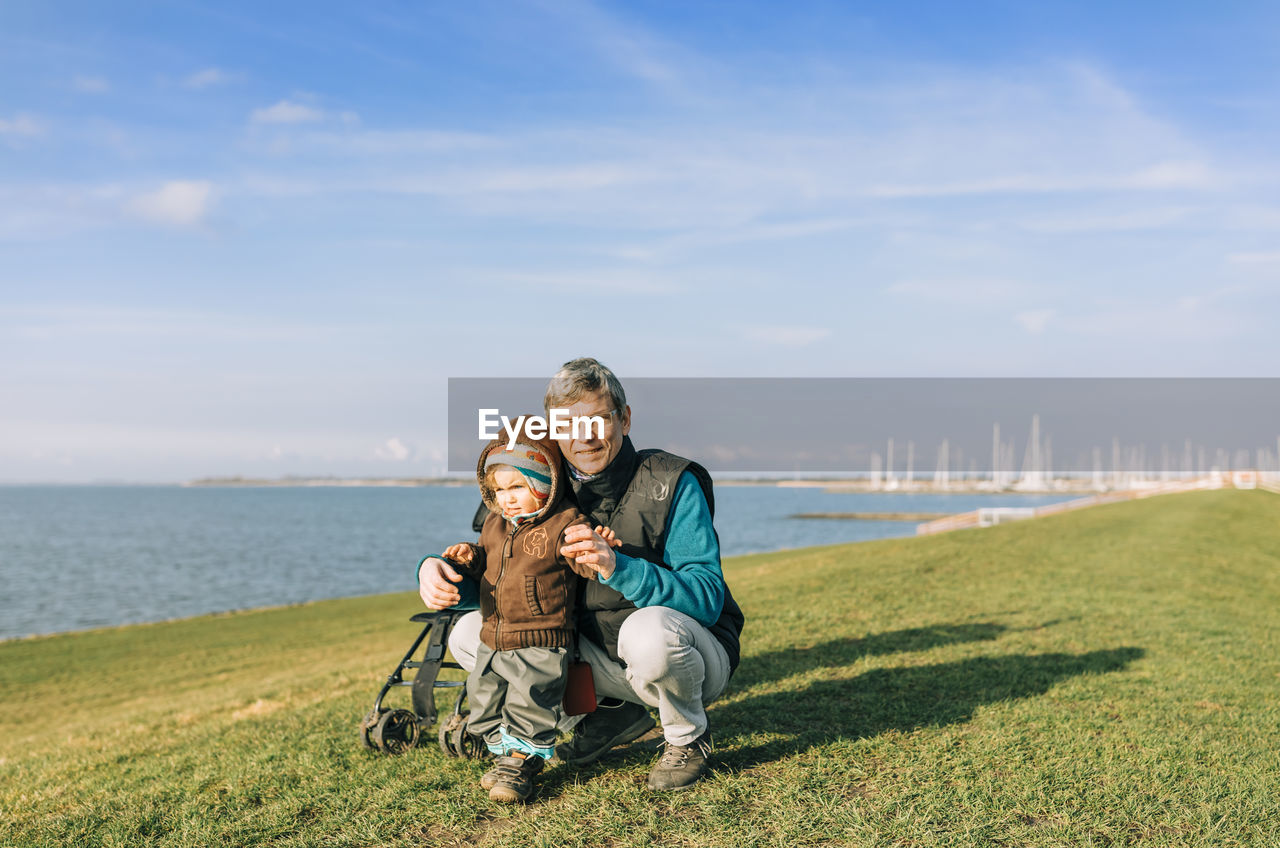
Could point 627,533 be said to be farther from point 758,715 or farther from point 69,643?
point 69,643

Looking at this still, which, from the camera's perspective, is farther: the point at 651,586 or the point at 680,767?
the point at 680,767

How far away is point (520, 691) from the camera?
12.1 feet

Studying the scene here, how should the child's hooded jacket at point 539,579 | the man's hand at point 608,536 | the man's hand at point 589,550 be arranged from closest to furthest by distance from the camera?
the man's hand at point 589,550, the man's hand at point 608,536, the child's hooded jacket at point 539,579

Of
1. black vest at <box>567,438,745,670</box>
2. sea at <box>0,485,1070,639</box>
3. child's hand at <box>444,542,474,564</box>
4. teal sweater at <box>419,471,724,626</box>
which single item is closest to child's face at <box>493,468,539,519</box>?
black vest at <box>567,438,745,670</box>

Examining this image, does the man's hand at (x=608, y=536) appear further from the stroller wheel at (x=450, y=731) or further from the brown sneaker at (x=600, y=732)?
the stroller wheel at (x=450, y=731)

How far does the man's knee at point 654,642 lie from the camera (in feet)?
11.6

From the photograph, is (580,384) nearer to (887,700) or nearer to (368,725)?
(368,725)

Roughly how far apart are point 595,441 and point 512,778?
148 centimetres

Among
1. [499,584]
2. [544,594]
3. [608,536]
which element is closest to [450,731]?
[499,584]

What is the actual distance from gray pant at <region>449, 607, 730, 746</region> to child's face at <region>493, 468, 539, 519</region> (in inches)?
24.9

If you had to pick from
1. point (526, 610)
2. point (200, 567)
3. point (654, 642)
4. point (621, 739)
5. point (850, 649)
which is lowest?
point (200, 567)

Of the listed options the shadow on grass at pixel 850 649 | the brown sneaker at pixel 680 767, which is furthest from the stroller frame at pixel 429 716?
the shadow on grass at pixel 850 649

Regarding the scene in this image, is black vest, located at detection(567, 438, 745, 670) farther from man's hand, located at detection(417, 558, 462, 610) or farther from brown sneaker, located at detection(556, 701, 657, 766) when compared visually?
man's hand, located at detection(417, 558, 462, 610)

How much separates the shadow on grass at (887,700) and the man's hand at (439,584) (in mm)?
1558
